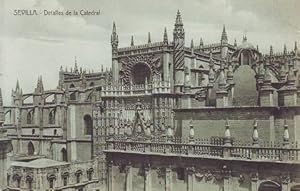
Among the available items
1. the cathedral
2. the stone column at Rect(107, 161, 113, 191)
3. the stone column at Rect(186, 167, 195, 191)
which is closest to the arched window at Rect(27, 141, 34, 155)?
the cathedral

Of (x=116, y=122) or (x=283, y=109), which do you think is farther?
(x=116, y=122)

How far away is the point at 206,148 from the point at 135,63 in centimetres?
642

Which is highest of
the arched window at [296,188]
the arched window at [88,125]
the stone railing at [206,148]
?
the arched window at [88,125]

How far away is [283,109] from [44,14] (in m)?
4.94

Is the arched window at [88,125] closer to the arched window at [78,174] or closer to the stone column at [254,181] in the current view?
the arched window at [78,174]

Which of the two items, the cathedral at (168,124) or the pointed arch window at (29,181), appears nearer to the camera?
the cathedral at (168,124)

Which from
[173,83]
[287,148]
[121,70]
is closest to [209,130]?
[287,148]

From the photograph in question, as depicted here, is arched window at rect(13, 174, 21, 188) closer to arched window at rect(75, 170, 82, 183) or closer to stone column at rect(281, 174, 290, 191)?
arched window at rect(75, 170, 82, 183)

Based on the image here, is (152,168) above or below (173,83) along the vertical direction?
below

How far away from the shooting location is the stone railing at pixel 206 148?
315 inches

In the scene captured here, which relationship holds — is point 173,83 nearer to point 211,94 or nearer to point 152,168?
point 211,94

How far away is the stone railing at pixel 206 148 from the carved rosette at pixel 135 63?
3.87m

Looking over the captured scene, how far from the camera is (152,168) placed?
10141mm

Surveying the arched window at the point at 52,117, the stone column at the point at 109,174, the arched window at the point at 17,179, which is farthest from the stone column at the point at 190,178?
the arched window at the point at 52,117
